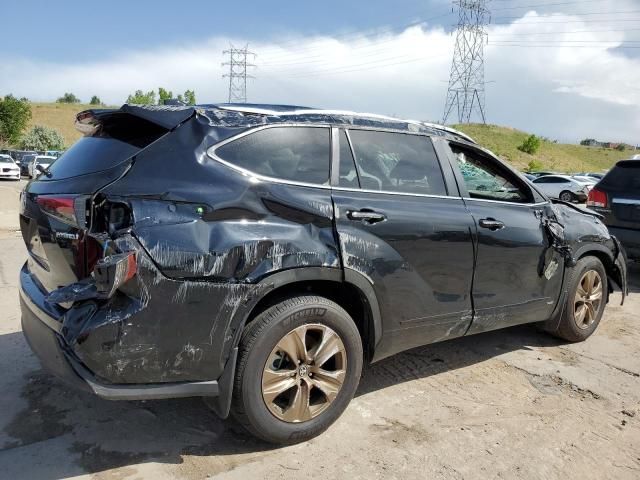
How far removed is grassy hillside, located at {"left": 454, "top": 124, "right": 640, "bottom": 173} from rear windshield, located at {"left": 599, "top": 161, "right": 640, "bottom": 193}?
58475mm

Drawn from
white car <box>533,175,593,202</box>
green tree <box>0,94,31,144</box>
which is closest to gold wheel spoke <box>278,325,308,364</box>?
white car <box>533,175,593,202</box>

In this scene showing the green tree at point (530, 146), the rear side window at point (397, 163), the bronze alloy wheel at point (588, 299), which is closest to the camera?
the rear side window at point (397, 163)

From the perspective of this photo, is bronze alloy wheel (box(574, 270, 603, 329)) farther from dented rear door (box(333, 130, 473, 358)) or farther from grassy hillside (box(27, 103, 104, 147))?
grassy hillside (box(27, 103, 104, 147))

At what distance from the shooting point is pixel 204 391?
2.75m

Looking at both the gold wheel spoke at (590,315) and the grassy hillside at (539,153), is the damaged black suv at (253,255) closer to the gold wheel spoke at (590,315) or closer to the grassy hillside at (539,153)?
the gold wheel spoke at (590,315)

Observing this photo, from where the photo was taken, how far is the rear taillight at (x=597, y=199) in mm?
7340

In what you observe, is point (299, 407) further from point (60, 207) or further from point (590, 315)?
point (590, 315)

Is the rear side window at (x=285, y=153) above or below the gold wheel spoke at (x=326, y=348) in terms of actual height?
above

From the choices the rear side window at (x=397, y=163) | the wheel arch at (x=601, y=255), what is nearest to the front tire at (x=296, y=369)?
the rear side window at (x=397, y=163)

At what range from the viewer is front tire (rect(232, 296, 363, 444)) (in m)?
2.85

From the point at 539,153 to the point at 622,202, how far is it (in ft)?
237

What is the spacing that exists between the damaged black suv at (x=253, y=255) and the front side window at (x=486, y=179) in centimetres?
3

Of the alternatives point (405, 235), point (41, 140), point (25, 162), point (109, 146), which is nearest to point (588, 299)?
point (405, 235)

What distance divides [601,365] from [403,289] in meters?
2.22
